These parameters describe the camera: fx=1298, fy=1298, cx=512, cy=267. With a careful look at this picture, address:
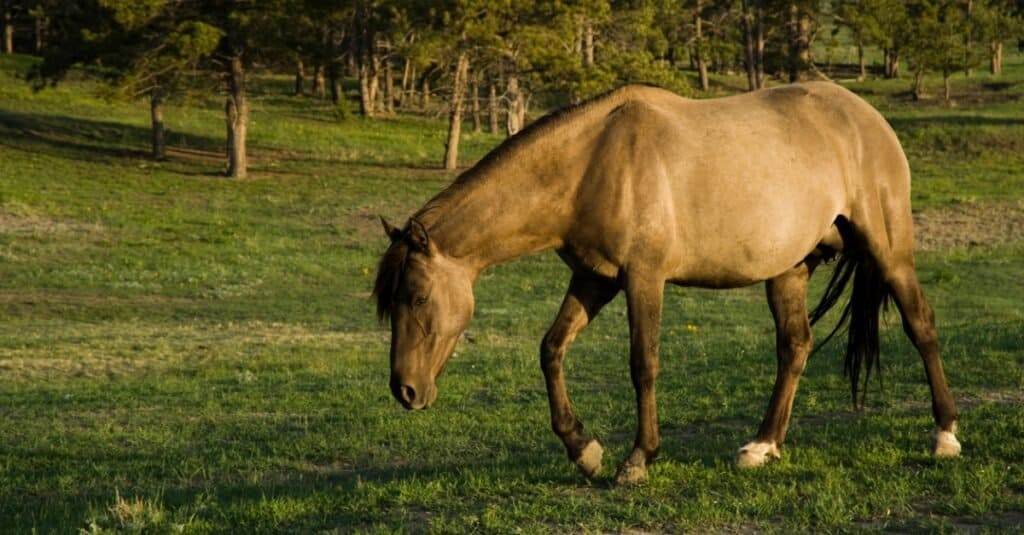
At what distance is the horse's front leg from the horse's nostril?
48.1 inches

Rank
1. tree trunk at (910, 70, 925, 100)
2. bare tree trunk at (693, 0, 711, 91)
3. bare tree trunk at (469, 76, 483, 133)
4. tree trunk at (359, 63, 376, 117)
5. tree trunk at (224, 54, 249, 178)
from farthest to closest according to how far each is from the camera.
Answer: bare tree trunk at (693, 0, 711, 91)
tree trunk at (910, 70, 925, 100)
tree trunk at (359, 63, 376, 117)
bare tree trunk at (469, 76, 483, 133)
tree trunk at (224, 54, 249, 178)

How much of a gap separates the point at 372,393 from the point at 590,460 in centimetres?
628

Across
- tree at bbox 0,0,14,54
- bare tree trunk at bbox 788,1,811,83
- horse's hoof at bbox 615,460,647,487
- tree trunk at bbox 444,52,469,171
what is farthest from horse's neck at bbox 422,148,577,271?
tree at bbox 0,0,14,54

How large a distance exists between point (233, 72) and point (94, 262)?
15834 millimetres

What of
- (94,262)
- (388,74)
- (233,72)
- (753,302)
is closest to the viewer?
(753,302)

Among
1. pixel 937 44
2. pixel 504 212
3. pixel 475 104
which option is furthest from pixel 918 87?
pixel 504 212

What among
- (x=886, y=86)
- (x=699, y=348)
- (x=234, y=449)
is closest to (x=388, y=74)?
(x=886, y=86)

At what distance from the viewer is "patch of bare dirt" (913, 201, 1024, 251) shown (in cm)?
3052

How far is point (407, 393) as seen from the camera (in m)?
7.08

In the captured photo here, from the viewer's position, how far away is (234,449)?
10.4m

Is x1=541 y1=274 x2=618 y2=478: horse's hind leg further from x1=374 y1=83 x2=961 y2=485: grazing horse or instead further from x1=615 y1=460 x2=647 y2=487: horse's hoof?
x1=615 y1=460 x2=647 y2=487: horse's hoof

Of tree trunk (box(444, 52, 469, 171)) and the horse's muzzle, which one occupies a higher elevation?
the horse's muzzle

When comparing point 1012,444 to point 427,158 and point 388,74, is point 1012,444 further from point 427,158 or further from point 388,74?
point 388,74

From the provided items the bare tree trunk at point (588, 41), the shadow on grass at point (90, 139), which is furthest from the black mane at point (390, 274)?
the shadow on grass at point (90, 139)
